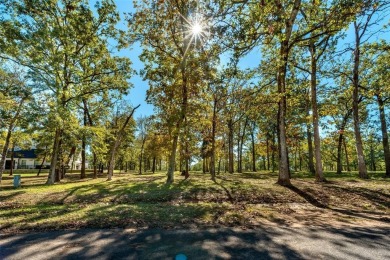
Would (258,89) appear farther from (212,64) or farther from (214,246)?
(214,246)

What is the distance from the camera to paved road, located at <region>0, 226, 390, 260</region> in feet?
14.6

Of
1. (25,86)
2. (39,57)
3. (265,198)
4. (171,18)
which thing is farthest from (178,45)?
A: (265,198)

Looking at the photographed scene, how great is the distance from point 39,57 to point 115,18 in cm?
721

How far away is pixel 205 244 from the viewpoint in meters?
5.02

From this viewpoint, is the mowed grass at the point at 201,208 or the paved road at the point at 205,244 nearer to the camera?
the paved road at the point at 205,244

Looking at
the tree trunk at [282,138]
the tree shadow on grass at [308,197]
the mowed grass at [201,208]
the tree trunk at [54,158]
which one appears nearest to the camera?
the mowed grass at [201,208]

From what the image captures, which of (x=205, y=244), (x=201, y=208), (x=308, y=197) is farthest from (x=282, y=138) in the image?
(x=205, y=244)

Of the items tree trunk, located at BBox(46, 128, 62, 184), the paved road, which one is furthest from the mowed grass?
tree trunk, located at BBox(46, 128, 62, 184)

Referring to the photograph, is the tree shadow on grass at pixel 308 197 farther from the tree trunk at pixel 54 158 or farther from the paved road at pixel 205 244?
the tree trunk at pixel 54 158

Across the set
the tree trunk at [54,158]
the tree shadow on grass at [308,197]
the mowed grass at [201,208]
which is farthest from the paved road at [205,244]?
the tree trunk at [54,158]

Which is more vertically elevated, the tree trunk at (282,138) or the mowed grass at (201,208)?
the tree trunk at (282,138)

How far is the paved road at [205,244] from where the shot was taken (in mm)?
4465

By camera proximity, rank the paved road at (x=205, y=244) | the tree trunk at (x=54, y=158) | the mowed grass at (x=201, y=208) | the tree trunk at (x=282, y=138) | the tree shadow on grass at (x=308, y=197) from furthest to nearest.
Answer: the tree trunk at (x=54, y=158), the tree trunk at (x=282, y=138), the tree shadow on grass at (x=308, y=197), the mowed grass at (x=201, y=208), the paved road at (x=205, y=244)

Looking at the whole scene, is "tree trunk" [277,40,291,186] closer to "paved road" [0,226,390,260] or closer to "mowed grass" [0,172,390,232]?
"mowed grass" [0,172,390,232]
